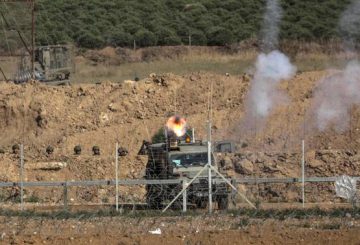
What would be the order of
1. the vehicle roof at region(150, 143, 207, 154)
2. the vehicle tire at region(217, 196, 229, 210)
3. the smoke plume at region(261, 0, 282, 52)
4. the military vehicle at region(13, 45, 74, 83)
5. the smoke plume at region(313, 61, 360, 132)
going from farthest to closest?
the smoke plume at region(261, 0, 282, 52), the military vehicle at region(13, 45, 74, 83), the smoke plume at region(313, 61, 360, 132), the vehicle roof at region(150, 143, 207, 154), the vehicle tire at region(217, 196, 229, 210)

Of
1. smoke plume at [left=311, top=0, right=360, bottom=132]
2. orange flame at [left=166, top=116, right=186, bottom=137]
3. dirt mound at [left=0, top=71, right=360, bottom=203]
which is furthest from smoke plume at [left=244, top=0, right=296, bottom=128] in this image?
orange flame at [left=166, top=116, right=186, bottom=137]

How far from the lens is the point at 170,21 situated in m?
67.3

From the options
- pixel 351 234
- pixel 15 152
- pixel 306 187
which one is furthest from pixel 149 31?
pixel 351 234

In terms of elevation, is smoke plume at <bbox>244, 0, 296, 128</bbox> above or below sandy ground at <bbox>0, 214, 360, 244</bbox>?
above

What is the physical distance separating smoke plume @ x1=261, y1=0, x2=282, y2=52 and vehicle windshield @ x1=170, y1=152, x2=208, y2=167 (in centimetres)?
3027

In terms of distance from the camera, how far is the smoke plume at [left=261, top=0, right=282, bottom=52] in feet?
180

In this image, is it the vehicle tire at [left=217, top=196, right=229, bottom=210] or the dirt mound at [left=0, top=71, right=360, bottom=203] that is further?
the dirt mound at [left=0, top=71, right=360, bottom=203]

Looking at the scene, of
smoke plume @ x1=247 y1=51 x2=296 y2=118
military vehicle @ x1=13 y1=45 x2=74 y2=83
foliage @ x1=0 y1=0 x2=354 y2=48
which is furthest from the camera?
foliage @ x1=0 y1=0 x2=354 y2=48

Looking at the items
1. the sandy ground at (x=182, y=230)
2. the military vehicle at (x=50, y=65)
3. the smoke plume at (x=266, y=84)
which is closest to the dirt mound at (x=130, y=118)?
the smoke plume at (x=266, y=84)

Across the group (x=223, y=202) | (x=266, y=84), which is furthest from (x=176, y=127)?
(x=266, y=84)

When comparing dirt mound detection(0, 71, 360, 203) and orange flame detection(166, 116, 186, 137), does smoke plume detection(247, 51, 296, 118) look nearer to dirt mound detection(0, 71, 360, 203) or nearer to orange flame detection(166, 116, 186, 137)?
dirt mound detection(0, 71, 360, 203)

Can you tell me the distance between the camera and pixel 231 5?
66.4 m

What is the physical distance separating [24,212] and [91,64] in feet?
119

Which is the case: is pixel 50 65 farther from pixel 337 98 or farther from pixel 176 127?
pixel 176 127
